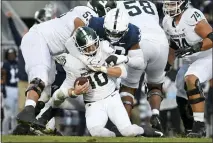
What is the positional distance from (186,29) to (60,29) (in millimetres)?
1536

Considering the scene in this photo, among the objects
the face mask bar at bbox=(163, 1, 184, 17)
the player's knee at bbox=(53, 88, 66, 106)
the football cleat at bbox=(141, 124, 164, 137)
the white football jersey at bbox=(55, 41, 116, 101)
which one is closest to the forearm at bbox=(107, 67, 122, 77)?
the white football jersey at bbox=(55, 41, 116, 101)

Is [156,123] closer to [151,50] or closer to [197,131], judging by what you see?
[197,131]

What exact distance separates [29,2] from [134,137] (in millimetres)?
10182

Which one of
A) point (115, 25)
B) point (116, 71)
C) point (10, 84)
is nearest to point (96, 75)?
point (116, 71)

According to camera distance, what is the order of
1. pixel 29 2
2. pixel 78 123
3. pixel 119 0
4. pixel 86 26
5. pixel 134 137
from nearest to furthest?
pixel 134 137, pixel 86 26, pixel 119 0, pixel 78 123, pixel 29 2

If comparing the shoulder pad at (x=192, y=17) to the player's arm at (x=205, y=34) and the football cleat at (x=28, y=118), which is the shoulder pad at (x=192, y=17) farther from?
the football cleat at (x=28, y=118)

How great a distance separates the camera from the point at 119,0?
10.5 metres

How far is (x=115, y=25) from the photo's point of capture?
350 inches

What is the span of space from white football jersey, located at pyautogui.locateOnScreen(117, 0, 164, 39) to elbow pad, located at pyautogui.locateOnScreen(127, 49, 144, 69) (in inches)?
24.5

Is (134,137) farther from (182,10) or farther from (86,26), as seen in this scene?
Answer: (182,10)

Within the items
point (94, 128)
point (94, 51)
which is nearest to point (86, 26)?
point (94, 51)

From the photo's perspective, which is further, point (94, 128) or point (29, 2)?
point (29, 2)

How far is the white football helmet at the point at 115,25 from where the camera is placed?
891 centimetres

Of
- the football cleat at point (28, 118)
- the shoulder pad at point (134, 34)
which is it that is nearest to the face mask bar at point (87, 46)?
the shoulder pad at point (134, 34)
